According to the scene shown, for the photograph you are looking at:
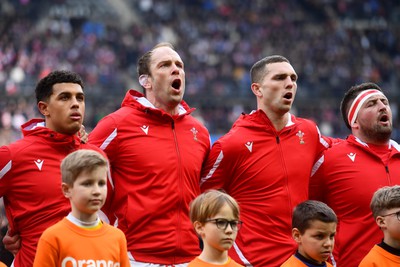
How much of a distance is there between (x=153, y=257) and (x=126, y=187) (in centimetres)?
52

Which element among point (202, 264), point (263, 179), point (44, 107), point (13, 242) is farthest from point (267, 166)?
point (13, 242)

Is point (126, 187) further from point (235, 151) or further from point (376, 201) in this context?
point (376, 201)

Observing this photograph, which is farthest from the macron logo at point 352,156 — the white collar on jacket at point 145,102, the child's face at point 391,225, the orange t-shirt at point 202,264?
the orange t-shirt at point 202,264

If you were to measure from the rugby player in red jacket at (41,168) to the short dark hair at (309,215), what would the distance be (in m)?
1.46

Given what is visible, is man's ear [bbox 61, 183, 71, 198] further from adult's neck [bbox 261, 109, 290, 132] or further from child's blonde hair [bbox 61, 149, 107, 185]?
adult's neck [bbox 261, 109, 290, 132]

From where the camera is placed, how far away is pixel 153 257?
20.0ft

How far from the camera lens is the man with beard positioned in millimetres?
6672

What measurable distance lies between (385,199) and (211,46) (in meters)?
22.8

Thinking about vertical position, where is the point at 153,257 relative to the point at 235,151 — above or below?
below

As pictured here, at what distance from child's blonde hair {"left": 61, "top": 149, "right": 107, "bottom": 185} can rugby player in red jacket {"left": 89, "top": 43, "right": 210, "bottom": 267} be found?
2.83 ft

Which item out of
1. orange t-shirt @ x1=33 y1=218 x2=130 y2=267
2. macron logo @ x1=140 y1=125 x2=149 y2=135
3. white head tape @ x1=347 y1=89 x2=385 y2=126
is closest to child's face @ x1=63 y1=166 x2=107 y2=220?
orange t-shirt @ x1=33 y1=218 x2=130 y2=267

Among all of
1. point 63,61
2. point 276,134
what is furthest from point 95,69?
point 276,134

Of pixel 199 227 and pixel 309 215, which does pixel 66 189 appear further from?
pixel 309 215

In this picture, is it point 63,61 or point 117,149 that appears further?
point 63,61
